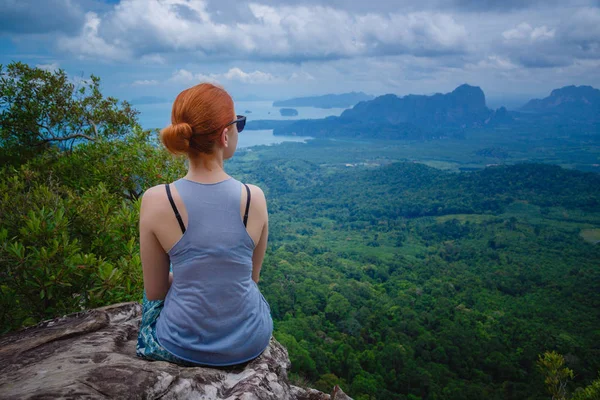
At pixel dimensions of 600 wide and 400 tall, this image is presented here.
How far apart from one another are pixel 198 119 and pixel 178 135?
0.12 meters

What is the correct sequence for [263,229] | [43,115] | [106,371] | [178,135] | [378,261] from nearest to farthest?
[178,135] < [106,371] < [263,229] < [43,115] < [378,261]

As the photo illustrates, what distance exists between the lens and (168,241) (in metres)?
1.77

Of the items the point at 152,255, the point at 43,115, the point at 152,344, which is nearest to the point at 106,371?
the point at 152,344

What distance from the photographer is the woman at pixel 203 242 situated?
1742 millimetres

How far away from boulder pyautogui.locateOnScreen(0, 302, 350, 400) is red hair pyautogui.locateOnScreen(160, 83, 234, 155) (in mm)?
1185

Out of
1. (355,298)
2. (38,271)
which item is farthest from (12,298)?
(355,298)

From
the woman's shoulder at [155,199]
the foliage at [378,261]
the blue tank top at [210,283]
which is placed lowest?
the foliage at [378,261]

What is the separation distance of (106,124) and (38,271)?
499 centimetres

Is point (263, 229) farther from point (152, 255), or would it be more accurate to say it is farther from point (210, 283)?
point (152, 255)

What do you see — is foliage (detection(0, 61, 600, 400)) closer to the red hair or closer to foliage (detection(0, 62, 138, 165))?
foliage (detection(0, 62, 138, 165))

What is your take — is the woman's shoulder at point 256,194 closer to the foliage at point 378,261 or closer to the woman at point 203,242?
the woman at point 203,242

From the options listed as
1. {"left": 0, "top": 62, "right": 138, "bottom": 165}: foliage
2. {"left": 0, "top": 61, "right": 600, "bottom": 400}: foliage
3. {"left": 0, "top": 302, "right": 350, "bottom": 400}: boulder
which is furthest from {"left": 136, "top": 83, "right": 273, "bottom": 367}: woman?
{"left": 0, "top": 62, "right": 138, "bottom": 165}: foliage

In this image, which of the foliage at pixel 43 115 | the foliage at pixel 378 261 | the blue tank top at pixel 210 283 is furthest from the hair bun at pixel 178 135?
the foliage at pixel 43 115

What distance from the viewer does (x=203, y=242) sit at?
1755mm
